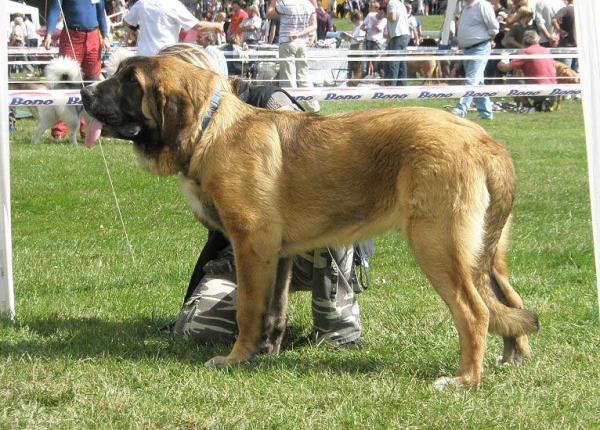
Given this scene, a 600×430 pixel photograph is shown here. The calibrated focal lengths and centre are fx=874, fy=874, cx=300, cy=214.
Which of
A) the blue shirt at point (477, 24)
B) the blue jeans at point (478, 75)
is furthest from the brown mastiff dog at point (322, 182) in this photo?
the blue shirt at point (477, 24)

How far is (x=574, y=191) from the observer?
31.3ft

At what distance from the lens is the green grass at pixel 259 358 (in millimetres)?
3604

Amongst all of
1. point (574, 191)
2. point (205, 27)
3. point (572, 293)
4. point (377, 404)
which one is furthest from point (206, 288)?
point (205, 27)

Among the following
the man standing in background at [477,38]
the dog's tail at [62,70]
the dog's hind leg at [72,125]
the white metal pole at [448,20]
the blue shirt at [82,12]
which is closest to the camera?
the blue shirt at [82,12]

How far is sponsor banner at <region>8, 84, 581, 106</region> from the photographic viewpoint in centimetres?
845

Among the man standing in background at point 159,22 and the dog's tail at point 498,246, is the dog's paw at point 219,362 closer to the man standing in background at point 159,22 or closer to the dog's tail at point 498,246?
the dog's tail at point 498,246

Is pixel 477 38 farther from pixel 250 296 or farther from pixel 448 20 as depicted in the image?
pixel 250 296

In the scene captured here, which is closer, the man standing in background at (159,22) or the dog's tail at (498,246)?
the dog's tail at (498,246)

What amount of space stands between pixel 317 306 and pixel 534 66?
571 inches

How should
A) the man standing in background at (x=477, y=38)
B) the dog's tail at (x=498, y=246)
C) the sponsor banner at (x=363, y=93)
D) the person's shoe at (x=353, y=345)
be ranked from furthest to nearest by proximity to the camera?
the man standing in background at (x=477, y=38) < the sponsor banner at (x=363, y=93) < the person's shoe at (x=353, y=345) < the dog's tail at (x=498, y=246)

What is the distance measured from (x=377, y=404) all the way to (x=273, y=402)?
445mm

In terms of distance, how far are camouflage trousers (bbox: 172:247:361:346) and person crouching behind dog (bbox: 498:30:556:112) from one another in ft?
43.8

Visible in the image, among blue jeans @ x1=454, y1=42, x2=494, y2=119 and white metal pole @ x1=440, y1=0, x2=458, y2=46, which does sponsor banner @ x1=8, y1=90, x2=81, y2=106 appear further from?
white metal pole @ x1=440, y1=0, x2=458, y2=46

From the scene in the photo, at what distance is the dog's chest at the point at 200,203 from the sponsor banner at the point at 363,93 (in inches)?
166
